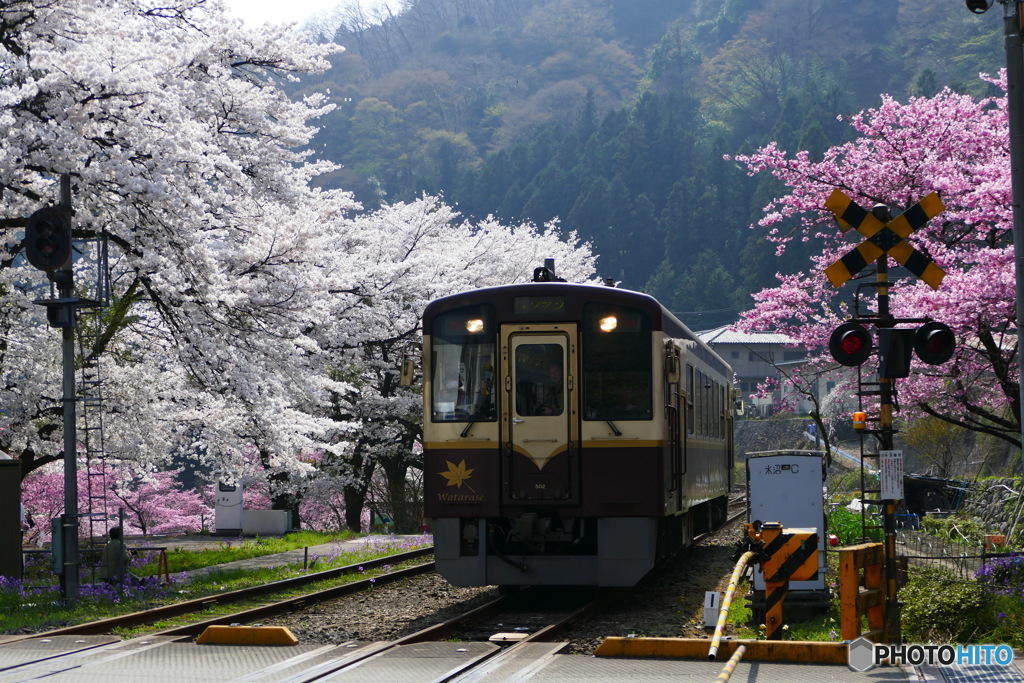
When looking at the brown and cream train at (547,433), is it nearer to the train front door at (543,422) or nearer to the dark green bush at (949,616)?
the train front door at (543,422)

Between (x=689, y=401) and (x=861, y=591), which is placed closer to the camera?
(x=861, y=591)

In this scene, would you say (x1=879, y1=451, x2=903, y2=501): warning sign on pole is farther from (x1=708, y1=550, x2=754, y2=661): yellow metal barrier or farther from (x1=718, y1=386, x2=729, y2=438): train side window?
(x1=718, y1=386, x2=729, y2=438): train side window

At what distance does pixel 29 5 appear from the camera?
13.4 m

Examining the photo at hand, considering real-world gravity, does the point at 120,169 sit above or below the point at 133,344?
above

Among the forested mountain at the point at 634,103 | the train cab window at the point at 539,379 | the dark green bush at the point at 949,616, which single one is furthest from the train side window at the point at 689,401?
the forested mountain at the point at 634,103

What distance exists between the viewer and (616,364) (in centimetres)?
1006

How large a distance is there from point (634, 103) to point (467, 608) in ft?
340

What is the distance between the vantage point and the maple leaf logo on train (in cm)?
1007

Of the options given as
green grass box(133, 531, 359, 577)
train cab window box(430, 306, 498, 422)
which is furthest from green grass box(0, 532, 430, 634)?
train cab window box(430, 306, 498, 422)

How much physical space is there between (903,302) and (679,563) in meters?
4.24

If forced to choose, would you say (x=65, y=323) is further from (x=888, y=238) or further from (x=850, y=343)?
(x=888, y=238)

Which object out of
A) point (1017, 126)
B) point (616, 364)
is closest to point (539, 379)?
point (616, 364)

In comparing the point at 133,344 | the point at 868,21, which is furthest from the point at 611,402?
the point at 868,21

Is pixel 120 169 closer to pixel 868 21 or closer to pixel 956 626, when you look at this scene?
pixel 956 626
